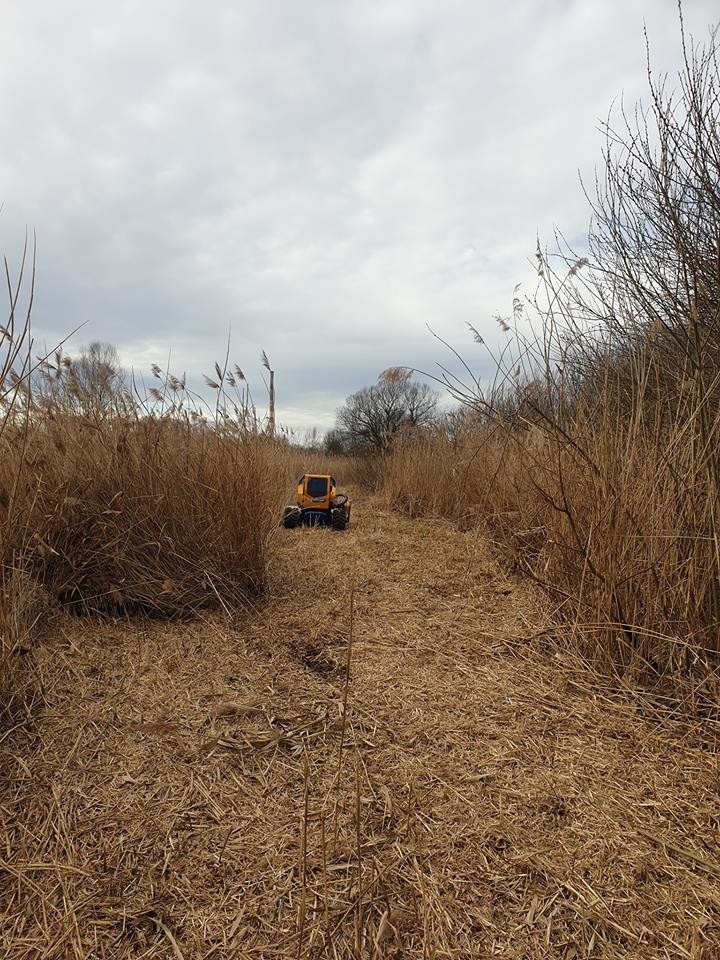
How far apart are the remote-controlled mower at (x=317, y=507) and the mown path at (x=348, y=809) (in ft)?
13.0

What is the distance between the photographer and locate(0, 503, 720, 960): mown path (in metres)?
1.00

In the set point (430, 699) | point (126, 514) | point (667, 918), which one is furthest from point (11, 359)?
point (667, 918)

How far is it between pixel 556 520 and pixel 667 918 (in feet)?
5.15

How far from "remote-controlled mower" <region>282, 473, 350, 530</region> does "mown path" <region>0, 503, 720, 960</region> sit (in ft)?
13.0

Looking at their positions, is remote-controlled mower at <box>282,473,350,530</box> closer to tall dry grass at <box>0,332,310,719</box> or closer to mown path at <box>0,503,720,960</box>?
tall dry grass at <box>0,332,310,719</box>

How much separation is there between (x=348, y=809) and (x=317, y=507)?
205 inches

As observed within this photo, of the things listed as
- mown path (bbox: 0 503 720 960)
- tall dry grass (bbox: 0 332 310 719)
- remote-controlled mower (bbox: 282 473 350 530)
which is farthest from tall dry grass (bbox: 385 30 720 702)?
remote-controlled mower (bbox: 282 473 350 530)

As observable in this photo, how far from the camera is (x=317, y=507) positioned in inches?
254

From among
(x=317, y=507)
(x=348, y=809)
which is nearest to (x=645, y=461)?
(x=348, y=809)

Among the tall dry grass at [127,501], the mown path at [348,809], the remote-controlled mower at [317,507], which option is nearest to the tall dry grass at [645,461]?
the mown path at [348,809]

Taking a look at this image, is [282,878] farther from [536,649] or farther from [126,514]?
[126,514]

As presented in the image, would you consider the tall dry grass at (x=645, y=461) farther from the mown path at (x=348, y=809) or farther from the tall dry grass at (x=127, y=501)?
the tall dry grass at (x=127, y=501)

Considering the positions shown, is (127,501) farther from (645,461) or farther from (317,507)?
(317,507)

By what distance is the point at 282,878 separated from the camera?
3.64 feet
